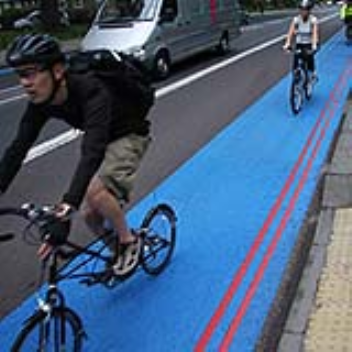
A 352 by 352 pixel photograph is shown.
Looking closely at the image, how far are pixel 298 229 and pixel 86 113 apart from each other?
3144mm

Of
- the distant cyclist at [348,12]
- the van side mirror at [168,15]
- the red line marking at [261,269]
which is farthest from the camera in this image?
the distant cyclist at [348,12]

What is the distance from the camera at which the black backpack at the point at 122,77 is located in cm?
439

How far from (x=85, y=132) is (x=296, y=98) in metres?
8.63

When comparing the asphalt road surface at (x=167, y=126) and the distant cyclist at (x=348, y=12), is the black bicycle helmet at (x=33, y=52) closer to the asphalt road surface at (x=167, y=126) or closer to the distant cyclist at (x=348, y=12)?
the asphalt road surface at (x=167, y=126)

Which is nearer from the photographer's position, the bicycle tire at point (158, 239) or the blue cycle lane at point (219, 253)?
the blue cycle lane at point (219, 253)

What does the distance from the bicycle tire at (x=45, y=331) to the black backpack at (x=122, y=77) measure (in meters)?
1.45

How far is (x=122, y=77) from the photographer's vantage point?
443 centimetres

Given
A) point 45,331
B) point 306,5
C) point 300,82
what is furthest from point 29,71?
point 306,5

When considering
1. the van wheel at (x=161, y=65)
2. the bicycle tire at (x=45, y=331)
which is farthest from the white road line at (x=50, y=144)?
the bicycle tire at (x=45, y=331)

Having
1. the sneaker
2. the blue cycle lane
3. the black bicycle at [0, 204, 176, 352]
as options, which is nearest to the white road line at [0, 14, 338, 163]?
the blue cycle lane

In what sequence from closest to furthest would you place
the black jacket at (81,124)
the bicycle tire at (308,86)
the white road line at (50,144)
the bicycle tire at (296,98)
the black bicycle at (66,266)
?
the black bicycle at (66,266), the black jacket at (81,124), the white road line at (50,144), the bicycle tire at (296,98), the bicycle tire at (308,86)

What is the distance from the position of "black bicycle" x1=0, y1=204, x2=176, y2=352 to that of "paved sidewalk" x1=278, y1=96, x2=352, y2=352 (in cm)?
117

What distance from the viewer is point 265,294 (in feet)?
17.1

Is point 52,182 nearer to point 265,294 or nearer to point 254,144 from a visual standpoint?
point 254,144
